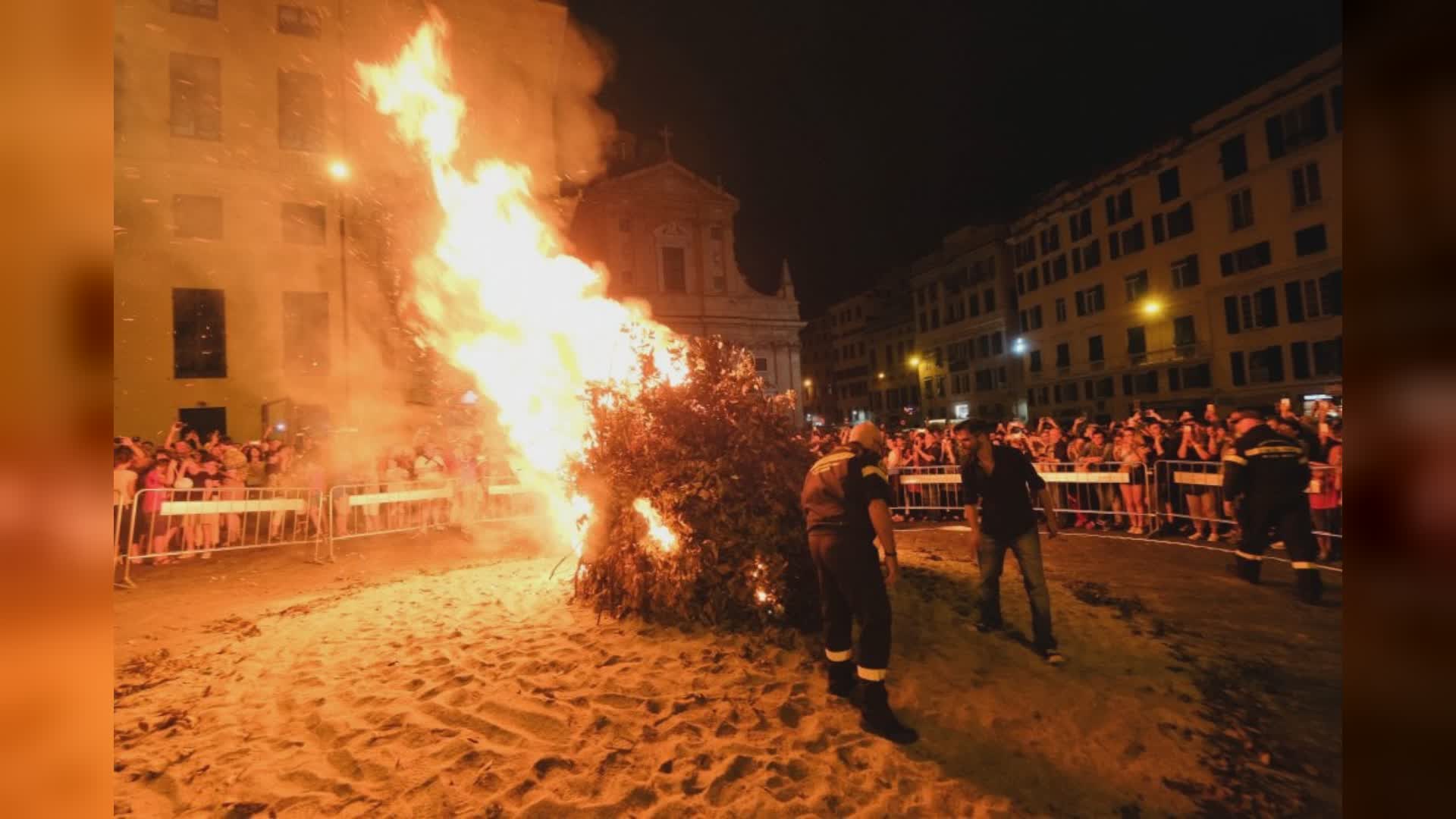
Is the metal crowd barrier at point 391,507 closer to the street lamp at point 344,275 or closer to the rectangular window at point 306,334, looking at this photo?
the street lamp at point 344,275

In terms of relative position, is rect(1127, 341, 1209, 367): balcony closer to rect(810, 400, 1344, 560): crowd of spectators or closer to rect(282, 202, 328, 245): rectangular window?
rect(810, 400, 1344, 560): crowd of spectators

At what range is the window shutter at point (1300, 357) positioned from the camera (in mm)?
29109

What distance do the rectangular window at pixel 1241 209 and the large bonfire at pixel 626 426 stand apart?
118 feet

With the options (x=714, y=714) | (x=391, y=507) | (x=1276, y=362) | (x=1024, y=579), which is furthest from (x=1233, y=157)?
(x=714, y=714)

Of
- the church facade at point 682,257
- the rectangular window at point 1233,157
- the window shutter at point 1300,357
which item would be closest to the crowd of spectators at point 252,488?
the church facade at point 682,257

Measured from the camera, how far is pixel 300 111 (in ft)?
76.9

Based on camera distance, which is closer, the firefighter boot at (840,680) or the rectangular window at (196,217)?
the firefighter boot at (840,680)

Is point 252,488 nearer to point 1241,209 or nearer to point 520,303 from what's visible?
point 520,303

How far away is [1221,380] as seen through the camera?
33375mm

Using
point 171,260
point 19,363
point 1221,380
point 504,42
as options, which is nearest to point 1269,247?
point 1221,380

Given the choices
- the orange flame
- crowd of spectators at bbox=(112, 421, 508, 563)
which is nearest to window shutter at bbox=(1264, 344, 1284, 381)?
the orange flame

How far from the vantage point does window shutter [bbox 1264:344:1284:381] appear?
98.8ft

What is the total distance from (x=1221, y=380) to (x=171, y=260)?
45746mm

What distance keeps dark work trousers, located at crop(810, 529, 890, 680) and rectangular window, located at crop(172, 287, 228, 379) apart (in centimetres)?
2461
